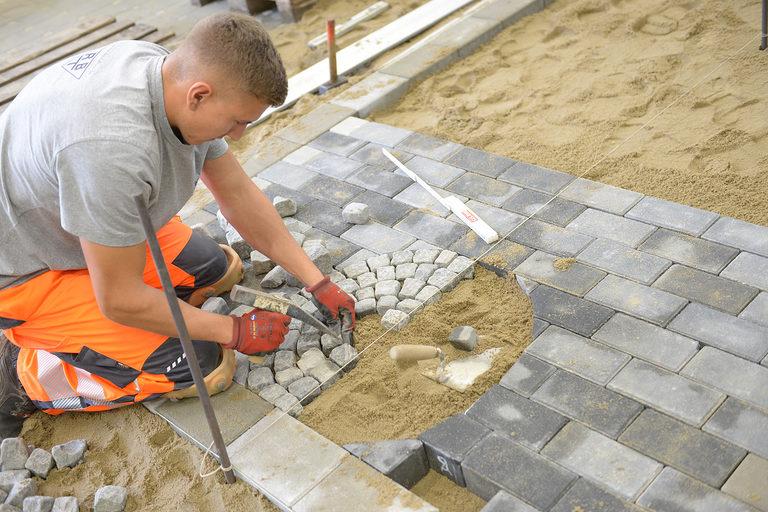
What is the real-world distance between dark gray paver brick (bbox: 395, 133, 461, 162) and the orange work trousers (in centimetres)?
198

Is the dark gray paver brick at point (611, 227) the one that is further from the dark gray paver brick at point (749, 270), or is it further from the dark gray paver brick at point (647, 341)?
the dark gray paver brick at point (647, 341)

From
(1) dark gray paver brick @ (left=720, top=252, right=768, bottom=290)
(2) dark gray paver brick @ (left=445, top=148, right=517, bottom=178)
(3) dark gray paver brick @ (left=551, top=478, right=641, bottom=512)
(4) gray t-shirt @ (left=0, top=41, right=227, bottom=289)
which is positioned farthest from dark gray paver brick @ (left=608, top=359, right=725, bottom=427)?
(4) gray t-shirt @ (left=0, top=41, right=227, bottom=289)

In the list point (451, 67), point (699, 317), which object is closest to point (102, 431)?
point (699, 317)

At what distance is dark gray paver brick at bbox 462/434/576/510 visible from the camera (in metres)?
2.48

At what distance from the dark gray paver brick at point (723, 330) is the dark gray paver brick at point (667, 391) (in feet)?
0.83

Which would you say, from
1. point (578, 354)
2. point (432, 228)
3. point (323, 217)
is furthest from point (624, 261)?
point (323, 217)

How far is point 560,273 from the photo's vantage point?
11.2 ft

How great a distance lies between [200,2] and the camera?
7703 millimetres

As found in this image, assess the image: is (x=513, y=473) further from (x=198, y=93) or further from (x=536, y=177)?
(x=536, y=177)

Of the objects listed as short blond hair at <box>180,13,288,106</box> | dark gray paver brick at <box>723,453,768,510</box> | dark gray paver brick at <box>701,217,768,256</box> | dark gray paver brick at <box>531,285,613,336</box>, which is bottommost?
dark gray paver brick at <box>723,453,768,510</box>

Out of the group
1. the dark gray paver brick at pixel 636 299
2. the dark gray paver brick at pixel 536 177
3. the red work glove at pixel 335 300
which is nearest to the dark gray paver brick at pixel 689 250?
the dark gray paver brick at pixel 636 299

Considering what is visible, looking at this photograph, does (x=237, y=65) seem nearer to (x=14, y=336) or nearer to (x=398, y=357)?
(x=398, y=357)

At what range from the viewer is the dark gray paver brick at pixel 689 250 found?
131 inches

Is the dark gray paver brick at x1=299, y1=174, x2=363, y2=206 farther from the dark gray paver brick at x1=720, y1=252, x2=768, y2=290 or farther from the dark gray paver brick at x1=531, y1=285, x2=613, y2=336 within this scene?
the dark gray paver brick at x1=720, y1=252, x2=768, y2=290
